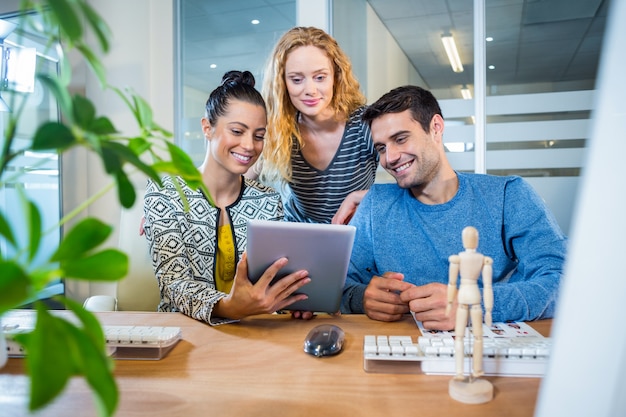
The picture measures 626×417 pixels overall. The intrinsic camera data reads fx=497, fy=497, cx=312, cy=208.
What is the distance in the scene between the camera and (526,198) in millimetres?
1384

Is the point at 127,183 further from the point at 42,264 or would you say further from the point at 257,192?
the point at 257,192

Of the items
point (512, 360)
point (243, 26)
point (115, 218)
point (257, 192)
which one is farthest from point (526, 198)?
point (115, 218)

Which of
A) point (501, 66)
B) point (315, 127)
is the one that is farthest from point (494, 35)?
point (315, 127)

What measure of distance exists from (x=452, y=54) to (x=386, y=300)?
7.55ft

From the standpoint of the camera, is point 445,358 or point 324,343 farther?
point 324,343

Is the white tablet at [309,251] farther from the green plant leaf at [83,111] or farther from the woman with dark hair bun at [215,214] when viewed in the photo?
the green plant leaf at [83,111]

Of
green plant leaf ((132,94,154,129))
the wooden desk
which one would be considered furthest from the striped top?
green plant leaf ((132,94,154,129))

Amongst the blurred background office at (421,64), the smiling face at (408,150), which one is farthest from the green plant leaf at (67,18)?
the blurred background office at (421,64)

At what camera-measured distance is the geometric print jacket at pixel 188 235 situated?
1.27 meters

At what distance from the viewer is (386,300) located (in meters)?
Result: 1.14

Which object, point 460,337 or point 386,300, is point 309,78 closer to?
point 386,300

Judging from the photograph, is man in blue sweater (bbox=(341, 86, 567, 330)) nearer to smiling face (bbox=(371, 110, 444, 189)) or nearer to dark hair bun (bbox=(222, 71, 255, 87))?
smiling face (bbox=(371, 110, 444, 189))

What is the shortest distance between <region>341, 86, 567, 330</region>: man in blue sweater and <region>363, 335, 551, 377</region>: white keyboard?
1.20 feet

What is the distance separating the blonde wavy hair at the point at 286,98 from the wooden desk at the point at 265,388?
112 cm
